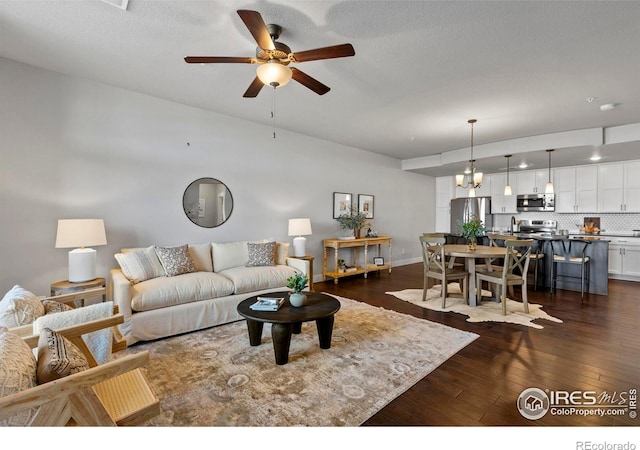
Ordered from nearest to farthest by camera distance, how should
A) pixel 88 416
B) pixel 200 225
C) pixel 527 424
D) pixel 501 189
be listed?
1. pixel 88 416
2. pixel 527 424
3. pixel 200 225
4. pixel 501 189

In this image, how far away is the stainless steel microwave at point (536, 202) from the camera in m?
6.99

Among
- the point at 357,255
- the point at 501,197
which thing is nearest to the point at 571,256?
the point at 501,197

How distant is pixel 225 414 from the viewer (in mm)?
1851

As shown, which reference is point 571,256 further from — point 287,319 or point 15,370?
point 15,370

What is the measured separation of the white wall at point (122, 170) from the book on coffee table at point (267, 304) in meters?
1.93

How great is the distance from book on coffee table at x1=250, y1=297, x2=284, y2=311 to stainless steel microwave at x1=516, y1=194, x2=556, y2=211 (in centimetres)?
705

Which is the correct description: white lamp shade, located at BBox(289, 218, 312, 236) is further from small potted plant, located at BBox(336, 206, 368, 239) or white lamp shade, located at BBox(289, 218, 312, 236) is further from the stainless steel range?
the stainless steel range

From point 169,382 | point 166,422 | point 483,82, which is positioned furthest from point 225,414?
point 483,82

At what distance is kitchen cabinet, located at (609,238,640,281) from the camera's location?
5.79 metres

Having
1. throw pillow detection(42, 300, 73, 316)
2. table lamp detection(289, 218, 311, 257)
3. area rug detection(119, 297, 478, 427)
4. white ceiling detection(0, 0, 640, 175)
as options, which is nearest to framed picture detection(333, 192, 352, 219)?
table lamp detection(289, 218, 311, 257)

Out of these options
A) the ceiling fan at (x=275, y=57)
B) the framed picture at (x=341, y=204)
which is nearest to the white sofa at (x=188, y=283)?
the framed picture at (x=341, y=204)

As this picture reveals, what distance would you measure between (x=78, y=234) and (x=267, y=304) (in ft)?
6.65

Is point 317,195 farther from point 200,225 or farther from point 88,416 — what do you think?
point 88,416
